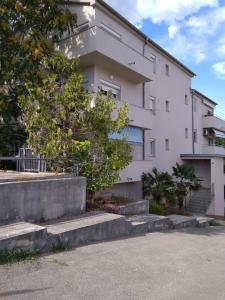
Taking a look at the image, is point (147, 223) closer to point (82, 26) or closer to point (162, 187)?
point (162, 187)

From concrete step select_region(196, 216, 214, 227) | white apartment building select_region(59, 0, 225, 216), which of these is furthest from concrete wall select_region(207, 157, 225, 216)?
concrete step select_region(196, 216, 214, 227)

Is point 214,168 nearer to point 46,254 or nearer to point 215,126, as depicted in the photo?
point 215,126

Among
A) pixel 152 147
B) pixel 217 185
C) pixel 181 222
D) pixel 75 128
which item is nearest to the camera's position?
pixel 75 128

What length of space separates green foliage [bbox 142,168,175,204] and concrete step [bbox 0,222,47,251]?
1308 cm

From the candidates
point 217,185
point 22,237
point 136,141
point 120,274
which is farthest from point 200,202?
point 22,237

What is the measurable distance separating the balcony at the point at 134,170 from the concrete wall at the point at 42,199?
24.0 ft

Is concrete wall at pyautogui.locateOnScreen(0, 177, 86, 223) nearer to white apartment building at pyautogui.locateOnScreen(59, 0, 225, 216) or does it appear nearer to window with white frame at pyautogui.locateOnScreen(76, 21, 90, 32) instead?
white apartment building at pyautogui.locateOnScreen(59, 0, 225, 216)

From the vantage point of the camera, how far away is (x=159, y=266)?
24.1ft

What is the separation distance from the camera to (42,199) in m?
9.63

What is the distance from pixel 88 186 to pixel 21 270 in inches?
241

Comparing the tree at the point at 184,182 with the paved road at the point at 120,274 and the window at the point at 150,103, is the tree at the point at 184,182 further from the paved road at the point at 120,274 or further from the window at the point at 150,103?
the paved road at the point at 120,274

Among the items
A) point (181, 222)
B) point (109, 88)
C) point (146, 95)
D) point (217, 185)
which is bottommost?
point (181, 222)

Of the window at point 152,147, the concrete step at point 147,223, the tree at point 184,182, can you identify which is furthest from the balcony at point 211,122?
the concrete step at point 147,223

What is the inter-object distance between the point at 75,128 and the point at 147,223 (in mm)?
4267
